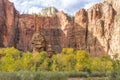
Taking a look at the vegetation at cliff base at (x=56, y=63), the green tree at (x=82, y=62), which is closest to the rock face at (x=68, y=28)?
the vegetation at cliff base at (x=56, y=63)

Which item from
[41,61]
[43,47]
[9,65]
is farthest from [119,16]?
[9,65]

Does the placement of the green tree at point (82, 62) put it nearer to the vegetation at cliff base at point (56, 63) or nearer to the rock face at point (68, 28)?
the vegetation at cliff base at point (56, 63)

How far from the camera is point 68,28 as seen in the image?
119 m

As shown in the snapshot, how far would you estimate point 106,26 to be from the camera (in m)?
113

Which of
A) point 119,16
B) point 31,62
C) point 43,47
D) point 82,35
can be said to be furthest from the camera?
point 82,35

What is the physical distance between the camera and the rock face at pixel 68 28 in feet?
367

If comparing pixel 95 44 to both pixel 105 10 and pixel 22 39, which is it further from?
pixel 22 39

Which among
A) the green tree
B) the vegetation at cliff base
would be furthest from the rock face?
the green tree

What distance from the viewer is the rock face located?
112000 mm

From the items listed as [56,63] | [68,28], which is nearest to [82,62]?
[56,63]

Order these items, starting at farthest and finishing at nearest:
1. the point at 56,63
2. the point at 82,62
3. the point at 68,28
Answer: the point at 68,28
the point at 56,63
the point at 82,62

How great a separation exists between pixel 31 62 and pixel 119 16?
134 feet

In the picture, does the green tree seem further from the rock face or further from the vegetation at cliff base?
the rock face

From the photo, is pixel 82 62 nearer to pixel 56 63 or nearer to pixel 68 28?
pixel 56 63
